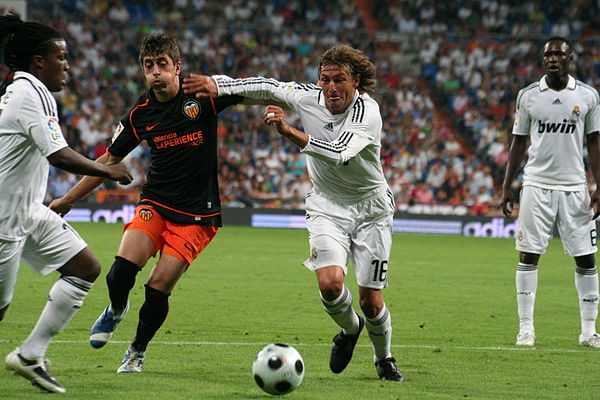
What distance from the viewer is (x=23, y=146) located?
591cm

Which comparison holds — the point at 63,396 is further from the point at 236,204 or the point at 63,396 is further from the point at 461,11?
the point at 461,11

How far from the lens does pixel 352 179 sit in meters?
7.11

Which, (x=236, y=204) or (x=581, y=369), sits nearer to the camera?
(x=581, y=369)

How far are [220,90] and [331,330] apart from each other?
10.7 ft

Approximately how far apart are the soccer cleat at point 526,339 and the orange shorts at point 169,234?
3.31 m

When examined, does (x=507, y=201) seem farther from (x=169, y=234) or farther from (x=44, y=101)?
(x=44, y=101)

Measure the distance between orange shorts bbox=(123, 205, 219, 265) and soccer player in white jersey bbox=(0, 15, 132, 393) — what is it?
3.00 ft

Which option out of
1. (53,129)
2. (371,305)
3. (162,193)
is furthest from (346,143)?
Result: (53,129)

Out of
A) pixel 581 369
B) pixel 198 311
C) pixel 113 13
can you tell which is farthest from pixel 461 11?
pixel 581 369

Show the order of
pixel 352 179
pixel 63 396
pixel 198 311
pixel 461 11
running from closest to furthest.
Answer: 1. pixel 63 396
2. pixel 352 179
3. pixel 198 311
4. pixel 461 11

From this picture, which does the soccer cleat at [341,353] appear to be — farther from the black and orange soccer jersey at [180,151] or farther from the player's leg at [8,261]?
the player's leg at [8,261]

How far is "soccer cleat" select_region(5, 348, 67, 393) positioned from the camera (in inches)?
235

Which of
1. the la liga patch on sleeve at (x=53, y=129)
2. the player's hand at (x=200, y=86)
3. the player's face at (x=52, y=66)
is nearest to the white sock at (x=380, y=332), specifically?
the player's hand at (x=200, y=86)

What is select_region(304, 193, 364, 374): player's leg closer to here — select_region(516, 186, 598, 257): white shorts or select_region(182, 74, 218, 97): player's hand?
select_region(182, 74, 218, 97): player's hand
